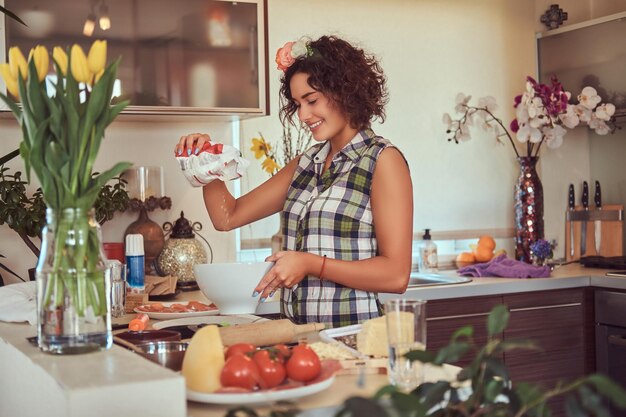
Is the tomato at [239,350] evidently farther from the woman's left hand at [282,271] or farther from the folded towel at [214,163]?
the folded towel at [214,163]

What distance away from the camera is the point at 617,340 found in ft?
11.7

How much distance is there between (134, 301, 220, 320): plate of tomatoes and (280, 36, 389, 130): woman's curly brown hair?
0.64m

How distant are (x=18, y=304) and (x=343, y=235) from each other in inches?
32.2

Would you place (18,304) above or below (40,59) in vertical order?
below

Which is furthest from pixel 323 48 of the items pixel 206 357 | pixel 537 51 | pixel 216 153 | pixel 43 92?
pixel 537 51

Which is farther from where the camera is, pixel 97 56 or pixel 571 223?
pixel 571 223

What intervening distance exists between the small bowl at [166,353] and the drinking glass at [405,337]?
35 centimetres

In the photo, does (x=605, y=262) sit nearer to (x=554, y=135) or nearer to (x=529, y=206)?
(x=529, y=206)

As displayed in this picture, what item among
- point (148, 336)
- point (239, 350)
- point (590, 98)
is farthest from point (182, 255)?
point (239, 350)

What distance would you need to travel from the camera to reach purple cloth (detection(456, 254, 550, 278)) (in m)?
3.67

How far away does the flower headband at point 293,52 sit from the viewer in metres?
2.38

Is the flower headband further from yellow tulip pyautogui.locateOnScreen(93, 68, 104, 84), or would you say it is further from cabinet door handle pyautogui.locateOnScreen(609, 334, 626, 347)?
cabinet door handle pyautogui.locateOnScreen(609, 334, 626, 347)

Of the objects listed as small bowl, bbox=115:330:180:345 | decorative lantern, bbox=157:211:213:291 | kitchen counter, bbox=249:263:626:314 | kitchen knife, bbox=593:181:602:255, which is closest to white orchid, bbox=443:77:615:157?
kitchen knife, bbox=593:181:602:255

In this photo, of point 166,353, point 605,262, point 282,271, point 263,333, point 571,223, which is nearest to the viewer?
point 166,353
